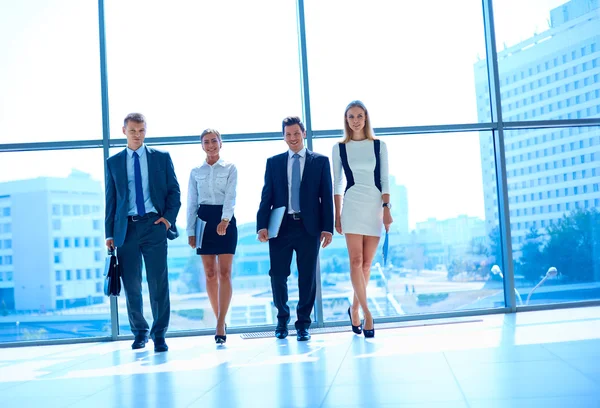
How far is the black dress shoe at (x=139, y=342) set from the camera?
4377 mm

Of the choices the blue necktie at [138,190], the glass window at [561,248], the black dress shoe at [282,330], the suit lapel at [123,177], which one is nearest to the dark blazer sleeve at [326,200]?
the black dress shoe at [282,330]

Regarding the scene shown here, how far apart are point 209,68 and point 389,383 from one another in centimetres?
324

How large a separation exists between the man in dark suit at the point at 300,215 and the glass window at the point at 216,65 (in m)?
0.66

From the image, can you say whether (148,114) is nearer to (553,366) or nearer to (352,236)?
(352,236)

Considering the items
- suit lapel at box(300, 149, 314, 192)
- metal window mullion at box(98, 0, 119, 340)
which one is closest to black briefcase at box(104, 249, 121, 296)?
metal window mullion at box(98, 0, 119, 340)

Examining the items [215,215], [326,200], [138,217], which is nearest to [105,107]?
[138,217]

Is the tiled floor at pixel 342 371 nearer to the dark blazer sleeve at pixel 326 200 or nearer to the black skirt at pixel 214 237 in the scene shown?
the black skirt at pixel 214 237

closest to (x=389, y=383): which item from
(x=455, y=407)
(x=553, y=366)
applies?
(x=455, y=407)

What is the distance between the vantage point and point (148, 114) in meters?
5.08

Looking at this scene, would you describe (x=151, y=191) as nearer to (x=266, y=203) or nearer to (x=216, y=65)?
(x=266, y=203)

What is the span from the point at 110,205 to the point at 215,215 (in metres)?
0.68

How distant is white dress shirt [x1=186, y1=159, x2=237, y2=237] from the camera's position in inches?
177

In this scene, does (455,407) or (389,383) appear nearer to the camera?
(455,407)

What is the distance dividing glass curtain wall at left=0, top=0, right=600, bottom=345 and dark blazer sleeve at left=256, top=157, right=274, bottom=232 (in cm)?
60
